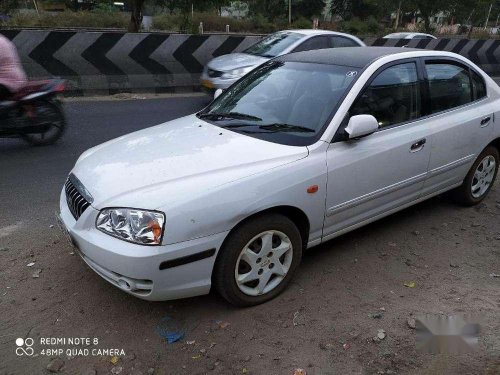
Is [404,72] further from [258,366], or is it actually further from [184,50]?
[184,50]

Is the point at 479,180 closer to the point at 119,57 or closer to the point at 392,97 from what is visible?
the point at 392,97

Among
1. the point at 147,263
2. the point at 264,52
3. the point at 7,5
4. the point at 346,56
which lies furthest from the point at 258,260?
the point at 7,5

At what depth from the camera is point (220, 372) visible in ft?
8.45

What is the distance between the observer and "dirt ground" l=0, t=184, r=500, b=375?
2637 mm

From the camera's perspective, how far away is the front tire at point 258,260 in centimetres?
287

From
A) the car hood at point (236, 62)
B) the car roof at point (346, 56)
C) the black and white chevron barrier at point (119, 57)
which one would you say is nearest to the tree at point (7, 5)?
the black and white chevron barrier at point (119, 57)

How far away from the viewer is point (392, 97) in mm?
3727

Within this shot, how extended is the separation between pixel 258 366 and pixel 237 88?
2.55 metres

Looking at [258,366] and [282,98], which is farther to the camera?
[282,98]

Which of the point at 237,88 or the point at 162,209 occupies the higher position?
the point at 237,88

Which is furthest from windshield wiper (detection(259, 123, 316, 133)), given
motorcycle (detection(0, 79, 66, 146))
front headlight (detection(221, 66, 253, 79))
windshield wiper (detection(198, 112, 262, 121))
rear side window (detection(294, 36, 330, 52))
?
rear side window (detection(294, 36, 330, 52))

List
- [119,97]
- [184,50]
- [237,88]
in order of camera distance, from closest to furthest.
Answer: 1. [237,88]
2. [119,97]
3. [184,50]

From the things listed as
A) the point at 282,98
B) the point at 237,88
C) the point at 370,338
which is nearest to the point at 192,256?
the point at 370,338

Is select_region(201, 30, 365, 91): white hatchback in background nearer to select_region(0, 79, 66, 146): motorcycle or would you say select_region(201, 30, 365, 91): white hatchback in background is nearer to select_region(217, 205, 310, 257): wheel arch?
select_region(0, 79, 66, 146): motorcycle
